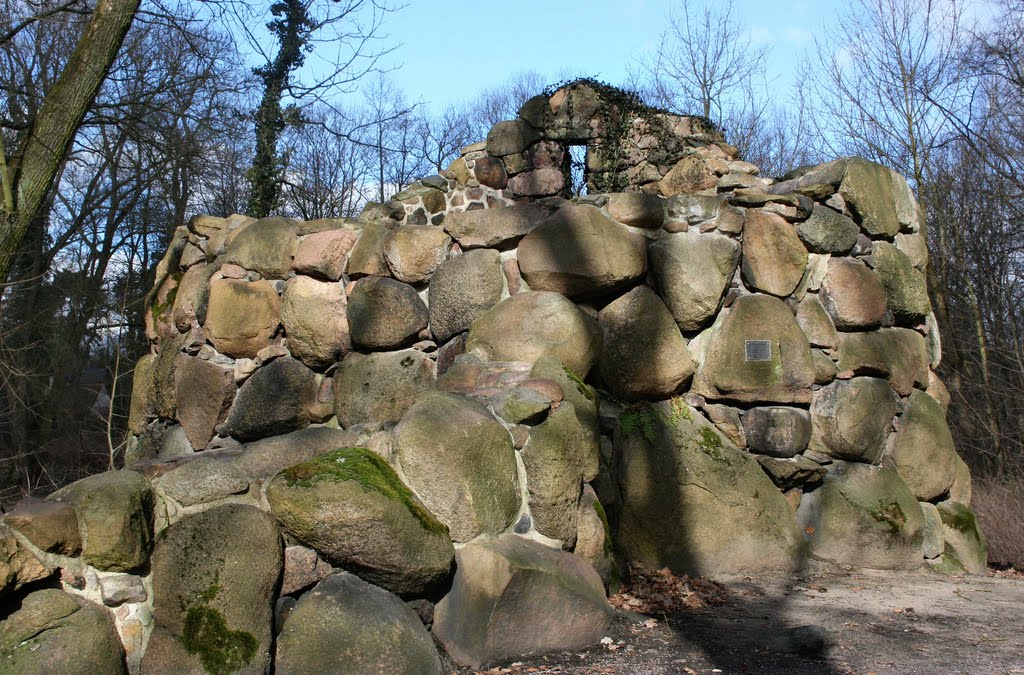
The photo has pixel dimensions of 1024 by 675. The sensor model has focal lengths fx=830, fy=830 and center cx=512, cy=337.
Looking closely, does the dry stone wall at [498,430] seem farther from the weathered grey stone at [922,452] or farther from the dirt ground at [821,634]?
the dirt ground at [821,634]

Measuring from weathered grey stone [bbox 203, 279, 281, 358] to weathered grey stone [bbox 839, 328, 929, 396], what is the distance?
458 centimetres

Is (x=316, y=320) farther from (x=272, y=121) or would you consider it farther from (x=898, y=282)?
(x=272, y=121)

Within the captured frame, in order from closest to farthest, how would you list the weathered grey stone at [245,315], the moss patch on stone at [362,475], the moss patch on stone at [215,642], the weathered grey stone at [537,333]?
the moss patch on stone at [215,642]
the moss patch on stone at [362,475]
the weathered grey stone at [537,333]
the weathered grey stone at [245,315]

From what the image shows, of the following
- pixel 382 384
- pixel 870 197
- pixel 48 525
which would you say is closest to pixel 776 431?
pixel 870 197

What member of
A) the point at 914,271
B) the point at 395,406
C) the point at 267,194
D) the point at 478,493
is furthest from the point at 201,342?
the point at 267,194

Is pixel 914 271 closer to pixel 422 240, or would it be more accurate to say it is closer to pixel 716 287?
pixel 716 287

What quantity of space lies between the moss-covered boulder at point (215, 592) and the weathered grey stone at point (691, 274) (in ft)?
11.9

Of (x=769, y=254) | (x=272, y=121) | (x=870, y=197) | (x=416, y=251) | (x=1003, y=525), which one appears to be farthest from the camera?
(x=272, y=121)

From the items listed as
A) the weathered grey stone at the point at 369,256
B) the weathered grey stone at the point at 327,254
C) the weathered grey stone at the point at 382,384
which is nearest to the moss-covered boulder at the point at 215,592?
the weathered grey stone at the point at 382,384

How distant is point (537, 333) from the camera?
5457mm

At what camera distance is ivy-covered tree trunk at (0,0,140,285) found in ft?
21.2

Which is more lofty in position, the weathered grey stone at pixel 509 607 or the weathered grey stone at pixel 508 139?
the weathered grey stone at pixel 508 139

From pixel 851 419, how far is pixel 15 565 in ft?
17.5

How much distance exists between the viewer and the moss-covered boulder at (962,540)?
6.41m
